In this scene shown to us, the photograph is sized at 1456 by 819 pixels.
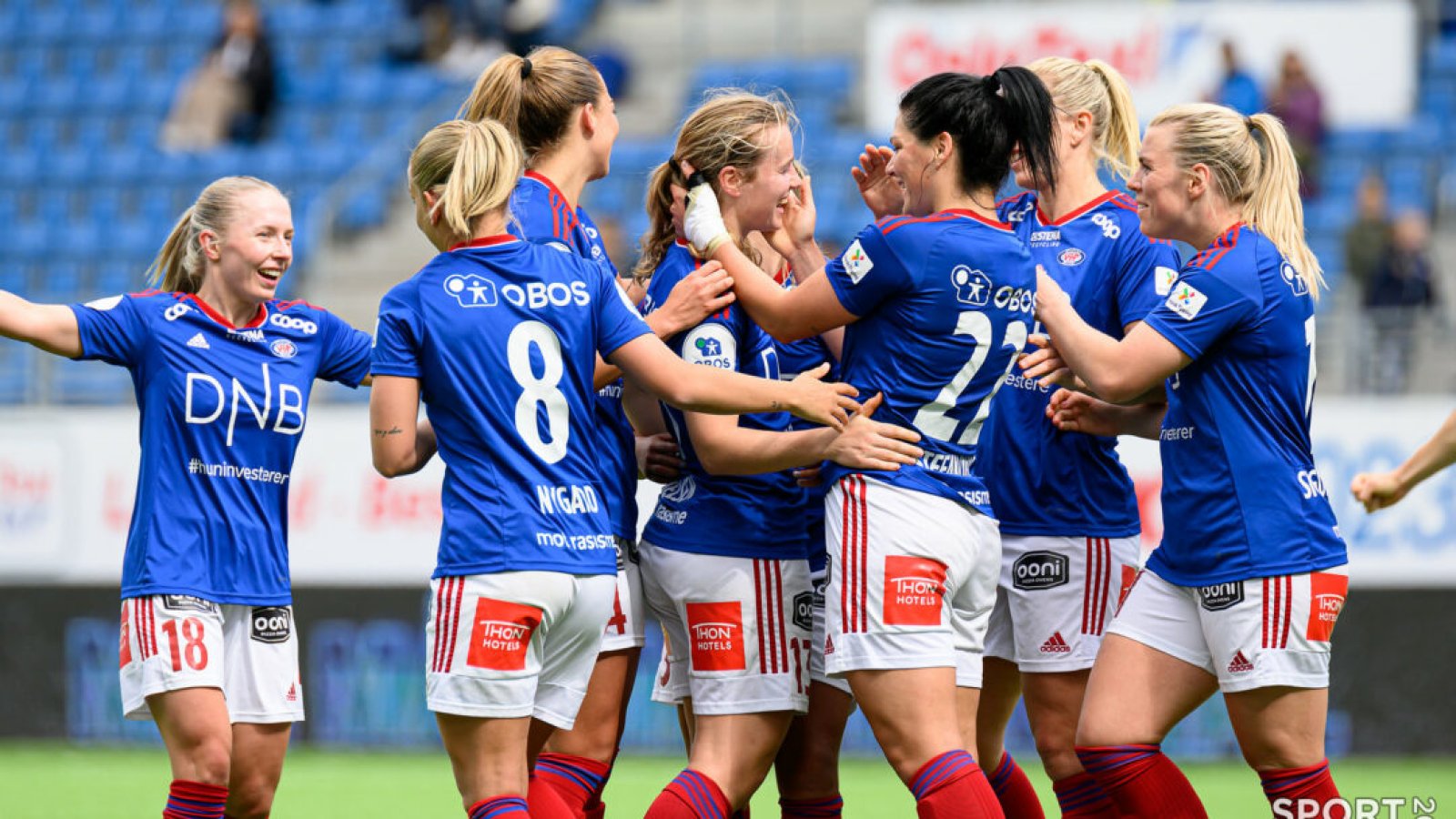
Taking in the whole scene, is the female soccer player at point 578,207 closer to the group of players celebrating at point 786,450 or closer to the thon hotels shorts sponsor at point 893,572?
the group of players celebrating at point 786,450

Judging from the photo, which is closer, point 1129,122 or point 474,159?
point 474,159

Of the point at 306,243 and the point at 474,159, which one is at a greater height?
the point at 306,243

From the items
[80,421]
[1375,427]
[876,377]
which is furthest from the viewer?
[80,421]

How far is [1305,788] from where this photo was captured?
4.48 metres

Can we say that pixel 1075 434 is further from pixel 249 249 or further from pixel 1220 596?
pixel 249 249

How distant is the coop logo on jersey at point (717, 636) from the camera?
15.2ft

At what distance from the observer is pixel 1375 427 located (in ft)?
30.1

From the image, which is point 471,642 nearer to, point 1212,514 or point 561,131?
point 561,131

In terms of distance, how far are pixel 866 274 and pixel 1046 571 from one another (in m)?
1.30

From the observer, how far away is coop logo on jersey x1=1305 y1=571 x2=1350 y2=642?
4484 millimetres

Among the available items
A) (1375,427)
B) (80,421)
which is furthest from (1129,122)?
(80,421)

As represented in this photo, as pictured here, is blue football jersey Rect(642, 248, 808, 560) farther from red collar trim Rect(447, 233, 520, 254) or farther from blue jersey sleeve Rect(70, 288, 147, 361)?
blue jersey sleeve Rect(70, 288, 147, 361)

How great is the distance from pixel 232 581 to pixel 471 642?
116cm

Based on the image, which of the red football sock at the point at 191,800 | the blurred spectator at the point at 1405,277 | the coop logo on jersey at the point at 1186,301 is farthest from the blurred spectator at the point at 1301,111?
the red football sock at the point at 191,800
